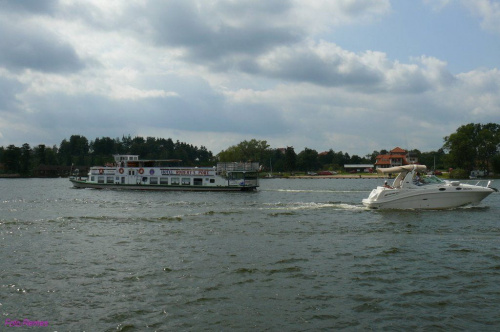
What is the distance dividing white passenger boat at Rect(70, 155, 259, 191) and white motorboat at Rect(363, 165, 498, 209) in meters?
35.1

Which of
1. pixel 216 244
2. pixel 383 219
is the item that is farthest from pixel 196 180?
pixel 216 244

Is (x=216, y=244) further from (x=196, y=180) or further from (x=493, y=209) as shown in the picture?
(x=196, y=180)

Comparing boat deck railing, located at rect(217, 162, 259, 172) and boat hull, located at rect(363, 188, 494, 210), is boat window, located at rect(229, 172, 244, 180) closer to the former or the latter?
boat deck railing, located at rect(217, 162, 259, 172)

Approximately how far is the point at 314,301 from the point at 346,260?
575 centimetres

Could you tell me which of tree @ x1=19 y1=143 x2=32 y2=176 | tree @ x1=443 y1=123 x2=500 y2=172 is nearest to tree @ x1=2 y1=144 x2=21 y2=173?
tree @ x1=19 y1=143 x2=32 y2=176

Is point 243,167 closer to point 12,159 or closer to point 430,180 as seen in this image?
point 430,180

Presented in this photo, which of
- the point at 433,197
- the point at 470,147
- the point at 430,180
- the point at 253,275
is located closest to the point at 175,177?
the point at 430,180

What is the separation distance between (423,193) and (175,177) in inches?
1758

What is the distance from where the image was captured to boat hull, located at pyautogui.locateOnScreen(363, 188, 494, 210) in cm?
3609

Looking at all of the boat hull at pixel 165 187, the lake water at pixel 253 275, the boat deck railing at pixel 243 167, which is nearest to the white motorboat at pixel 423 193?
the lake water at pixel 253 275

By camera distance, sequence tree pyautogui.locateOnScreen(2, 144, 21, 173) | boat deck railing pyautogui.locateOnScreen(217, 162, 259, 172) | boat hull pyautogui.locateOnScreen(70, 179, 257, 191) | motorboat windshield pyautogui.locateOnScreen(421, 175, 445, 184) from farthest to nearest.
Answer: tree pyautogui.locateOnScreen(2, 144, 21, 173), boat deck railing pyautogui.locateOnScreen(217, 162, 259, 172), boat hull pyautogui.locateOnScreen(70, 179, 257, 191), motorboat windshield pyautogui.locateOnScreen(421, 175, 445, 184)

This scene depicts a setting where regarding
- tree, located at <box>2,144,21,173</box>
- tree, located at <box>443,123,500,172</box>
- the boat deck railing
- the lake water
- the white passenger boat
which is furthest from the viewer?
tree, located at <box>2,144,21,173</box>

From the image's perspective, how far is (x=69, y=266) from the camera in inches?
694

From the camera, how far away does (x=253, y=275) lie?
16.4 metres
